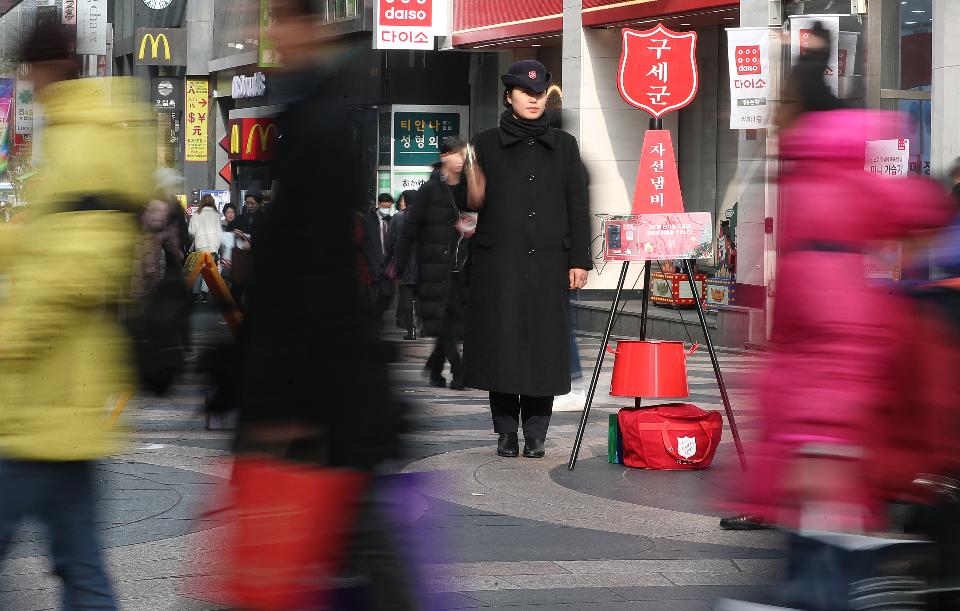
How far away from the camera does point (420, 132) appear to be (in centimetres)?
3241

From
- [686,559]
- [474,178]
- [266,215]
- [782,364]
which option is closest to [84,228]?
[266,215]

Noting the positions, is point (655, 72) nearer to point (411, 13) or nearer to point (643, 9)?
point (643, 9)

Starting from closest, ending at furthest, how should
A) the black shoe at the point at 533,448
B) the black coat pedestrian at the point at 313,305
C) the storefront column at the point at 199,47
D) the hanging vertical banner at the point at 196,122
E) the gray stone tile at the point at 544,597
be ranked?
the black coat pedestrian at the point at 313,305 → the gray stone tile at the point at 544,597 → the black shoe at the point at 533,448 → the hanging vertical banner at the point at 196,122 → the storefront column at the point at 199,47

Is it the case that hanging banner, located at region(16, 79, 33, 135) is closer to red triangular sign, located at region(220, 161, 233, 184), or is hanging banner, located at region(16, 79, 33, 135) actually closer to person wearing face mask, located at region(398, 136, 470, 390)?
person wearing face mask, located at region(398, 136, 470, 390)

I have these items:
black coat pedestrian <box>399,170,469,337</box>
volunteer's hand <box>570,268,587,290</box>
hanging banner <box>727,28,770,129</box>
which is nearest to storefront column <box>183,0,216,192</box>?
hanging banner <box>727,28,770,129</box>

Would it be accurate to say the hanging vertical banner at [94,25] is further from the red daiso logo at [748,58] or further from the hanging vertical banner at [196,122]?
the hanging vertical banner at [196,122]

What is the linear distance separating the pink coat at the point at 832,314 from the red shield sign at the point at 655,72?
16012 millimetres

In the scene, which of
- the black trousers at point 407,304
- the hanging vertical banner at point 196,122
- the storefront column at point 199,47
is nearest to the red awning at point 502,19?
the black trousers at point 407,304

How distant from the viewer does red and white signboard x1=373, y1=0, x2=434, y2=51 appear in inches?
1090

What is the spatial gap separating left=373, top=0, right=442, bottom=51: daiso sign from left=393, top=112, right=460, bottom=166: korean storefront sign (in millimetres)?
4429

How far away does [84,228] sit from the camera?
4004 millimetres

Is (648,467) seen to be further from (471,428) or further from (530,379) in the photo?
(471,428)

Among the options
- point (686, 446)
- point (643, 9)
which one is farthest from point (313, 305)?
point (643, 9)

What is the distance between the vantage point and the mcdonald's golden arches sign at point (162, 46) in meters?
46.6
